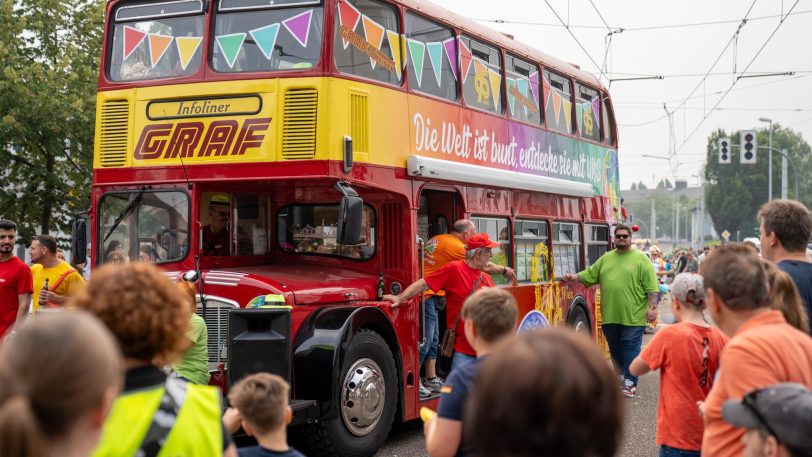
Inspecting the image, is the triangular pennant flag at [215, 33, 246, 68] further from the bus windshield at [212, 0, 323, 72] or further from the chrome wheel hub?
the chrome wheel hub

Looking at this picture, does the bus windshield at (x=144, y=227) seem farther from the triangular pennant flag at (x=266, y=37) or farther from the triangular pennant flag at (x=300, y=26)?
the triangular pennant flag at (x=300, y=26)

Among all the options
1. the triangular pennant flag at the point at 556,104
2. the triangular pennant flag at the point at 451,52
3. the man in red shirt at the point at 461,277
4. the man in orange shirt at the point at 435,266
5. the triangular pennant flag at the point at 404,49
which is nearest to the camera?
the man in red shirt at the point at 461,277

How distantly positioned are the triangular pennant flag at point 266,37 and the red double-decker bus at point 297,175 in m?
0.02

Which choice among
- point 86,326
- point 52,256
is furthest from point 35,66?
point 86,326

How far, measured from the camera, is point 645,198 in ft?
637

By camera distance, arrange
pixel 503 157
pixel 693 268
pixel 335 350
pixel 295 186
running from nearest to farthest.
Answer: pixel 335 350 → pixel 295 186 → pixel 503 157 → pixel 693 268

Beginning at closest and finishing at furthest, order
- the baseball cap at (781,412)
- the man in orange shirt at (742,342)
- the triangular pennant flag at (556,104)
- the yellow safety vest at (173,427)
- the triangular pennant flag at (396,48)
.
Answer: the yellow safety vest at (173,427) < the baseball cap at (781,412) < the man in orange shirt at (742,342) < the triangular pennant flag at (396,48) < the triangular pennant flag at (556,104)

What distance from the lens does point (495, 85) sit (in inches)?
444

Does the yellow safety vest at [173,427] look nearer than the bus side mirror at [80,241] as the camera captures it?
Yes

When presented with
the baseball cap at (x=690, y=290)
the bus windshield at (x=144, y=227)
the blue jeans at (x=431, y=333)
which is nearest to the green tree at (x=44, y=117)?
the bus windshield at (x=144, y=227)

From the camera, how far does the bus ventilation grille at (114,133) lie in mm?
8758

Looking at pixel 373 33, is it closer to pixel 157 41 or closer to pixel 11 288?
pixel 157 41

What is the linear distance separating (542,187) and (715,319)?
861 cm

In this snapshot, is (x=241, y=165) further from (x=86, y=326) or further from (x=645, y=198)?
(x=645, y=198)
